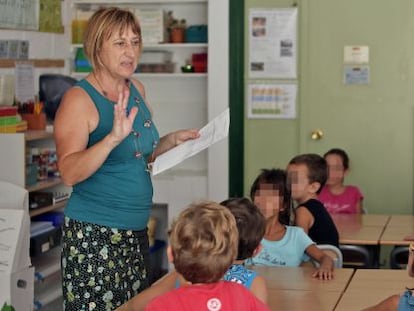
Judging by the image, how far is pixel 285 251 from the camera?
4039 mm

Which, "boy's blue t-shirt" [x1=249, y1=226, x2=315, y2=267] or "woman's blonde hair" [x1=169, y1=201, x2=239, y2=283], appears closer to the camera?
"woman's blonde hair" [x1=169, y1=201, x2=239, y2=283]

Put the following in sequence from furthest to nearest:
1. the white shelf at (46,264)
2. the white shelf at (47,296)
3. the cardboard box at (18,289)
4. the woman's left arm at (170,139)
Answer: the white shelf at (47,296) < the white shelf at (46,264) < the cardboard box at (18,289) < the woman's left arm at (170,139)

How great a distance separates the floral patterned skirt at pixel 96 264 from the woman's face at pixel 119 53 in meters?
0.53

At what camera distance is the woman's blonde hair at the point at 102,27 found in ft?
10.2

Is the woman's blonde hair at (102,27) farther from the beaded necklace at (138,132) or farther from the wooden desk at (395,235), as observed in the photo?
the wooden desk at (395,235)

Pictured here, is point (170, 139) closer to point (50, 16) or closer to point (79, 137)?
point (79, 137)

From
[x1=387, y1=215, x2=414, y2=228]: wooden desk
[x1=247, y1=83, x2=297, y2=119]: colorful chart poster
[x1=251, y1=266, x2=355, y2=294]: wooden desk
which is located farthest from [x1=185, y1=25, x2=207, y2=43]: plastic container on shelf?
[x1=251, y1=266, x2=355, y2=294]: wooden desk

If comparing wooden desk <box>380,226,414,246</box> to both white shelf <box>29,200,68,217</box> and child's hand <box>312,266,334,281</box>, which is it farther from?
white shelf <box>29,200,68,217</box>

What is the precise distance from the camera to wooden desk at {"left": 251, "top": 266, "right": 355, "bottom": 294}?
3521mm

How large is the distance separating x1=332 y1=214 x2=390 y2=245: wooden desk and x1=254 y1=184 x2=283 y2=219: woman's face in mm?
946

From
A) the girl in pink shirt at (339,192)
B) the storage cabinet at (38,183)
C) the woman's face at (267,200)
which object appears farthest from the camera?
the girl in pink shirt at (339,192)

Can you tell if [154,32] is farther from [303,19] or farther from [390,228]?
[390,228]

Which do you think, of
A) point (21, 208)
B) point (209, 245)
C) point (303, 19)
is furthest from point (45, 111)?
point (209, 245)

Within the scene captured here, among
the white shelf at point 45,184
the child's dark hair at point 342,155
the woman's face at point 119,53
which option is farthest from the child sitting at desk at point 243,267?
the child's dark hair at point 342,155
